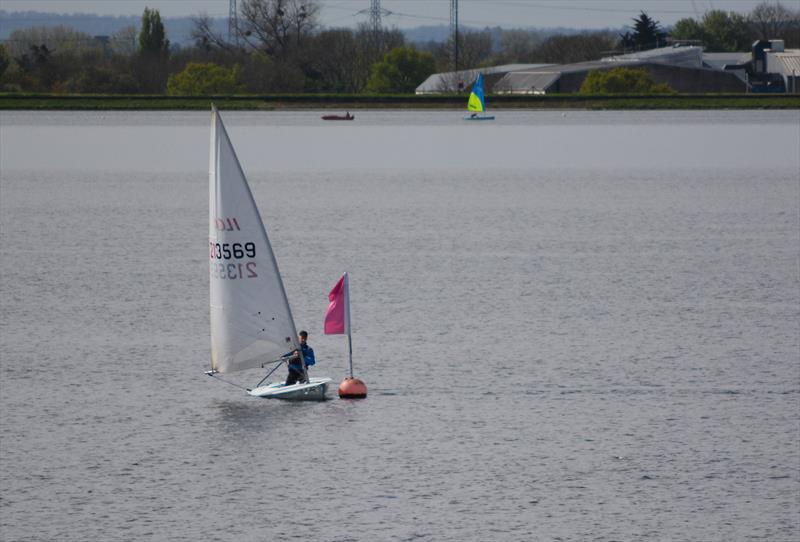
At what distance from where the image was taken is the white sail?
45.0 metres

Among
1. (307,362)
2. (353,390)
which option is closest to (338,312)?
(307,362)

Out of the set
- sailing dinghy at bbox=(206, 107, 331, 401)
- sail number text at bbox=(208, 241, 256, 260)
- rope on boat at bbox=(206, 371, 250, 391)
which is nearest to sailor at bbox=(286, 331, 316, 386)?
sailing dinghy at bbox=(206, 107, 331, 401)

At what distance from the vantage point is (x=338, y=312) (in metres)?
44.6

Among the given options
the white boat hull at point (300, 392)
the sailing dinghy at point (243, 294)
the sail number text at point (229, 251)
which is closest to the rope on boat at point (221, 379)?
the sailing dinghy at point (243, 294)

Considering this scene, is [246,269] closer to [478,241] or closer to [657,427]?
[657,427]

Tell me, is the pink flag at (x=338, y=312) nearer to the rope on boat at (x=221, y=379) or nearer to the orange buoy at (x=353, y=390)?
the orange buoy at (x=353, y=390)

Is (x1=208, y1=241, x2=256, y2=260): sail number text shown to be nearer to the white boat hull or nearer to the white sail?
the white sail

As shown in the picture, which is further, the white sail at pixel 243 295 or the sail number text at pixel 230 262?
the sail number text at pixel 230 262

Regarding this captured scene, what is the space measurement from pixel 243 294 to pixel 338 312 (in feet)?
9.80

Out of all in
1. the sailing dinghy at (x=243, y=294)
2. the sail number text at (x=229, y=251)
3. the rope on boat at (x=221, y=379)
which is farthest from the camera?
the rope on boat at (x=221, y=379)

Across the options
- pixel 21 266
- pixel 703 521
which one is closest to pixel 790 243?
pixel 21 266

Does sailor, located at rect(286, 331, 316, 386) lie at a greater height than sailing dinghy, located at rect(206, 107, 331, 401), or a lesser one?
lesser

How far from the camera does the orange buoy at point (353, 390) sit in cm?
4462

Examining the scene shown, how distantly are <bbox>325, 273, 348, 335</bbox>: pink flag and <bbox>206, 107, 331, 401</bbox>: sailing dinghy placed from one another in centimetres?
129
